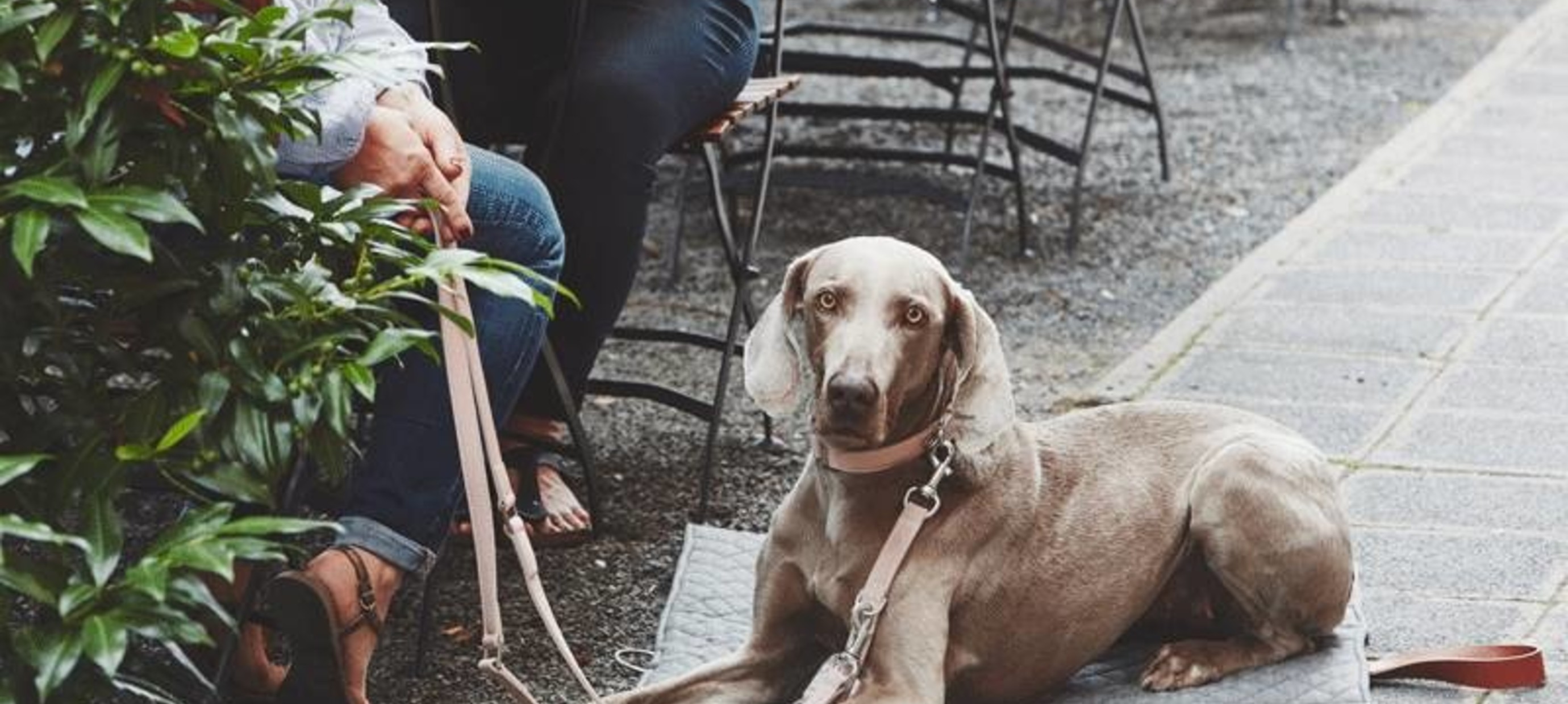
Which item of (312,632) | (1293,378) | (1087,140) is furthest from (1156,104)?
(312,632)

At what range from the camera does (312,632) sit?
3.86 m

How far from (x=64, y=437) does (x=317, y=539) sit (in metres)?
1.94

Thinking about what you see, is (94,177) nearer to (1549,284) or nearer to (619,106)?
(619,106)

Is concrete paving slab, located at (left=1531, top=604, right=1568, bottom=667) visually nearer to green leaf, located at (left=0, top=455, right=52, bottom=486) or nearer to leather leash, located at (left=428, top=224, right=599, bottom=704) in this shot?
leather leash, located at (left=428, top=224, right=599, bottom=704)

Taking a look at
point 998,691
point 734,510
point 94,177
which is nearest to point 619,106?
point 734,510

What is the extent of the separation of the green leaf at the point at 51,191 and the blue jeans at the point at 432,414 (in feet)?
3.85

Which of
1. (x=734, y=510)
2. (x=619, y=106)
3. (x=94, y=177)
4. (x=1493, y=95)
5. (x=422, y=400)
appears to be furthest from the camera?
(x=1493, y=95)

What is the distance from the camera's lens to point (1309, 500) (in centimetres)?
422

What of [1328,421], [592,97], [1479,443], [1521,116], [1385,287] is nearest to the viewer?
[592,97]

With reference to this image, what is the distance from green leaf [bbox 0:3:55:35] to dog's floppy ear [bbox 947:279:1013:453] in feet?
5.02

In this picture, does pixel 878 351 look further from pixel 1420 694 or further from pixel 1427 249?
pixel 1427 249

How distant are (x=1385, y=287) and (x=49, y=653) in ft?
15.7

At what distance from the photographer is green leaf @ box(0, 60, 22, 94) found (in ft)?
9.32

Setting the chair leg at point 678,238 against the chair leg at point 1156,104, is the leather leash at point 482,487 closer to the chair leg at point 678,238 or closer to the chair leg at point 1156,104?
the chair leg at point 678,238
